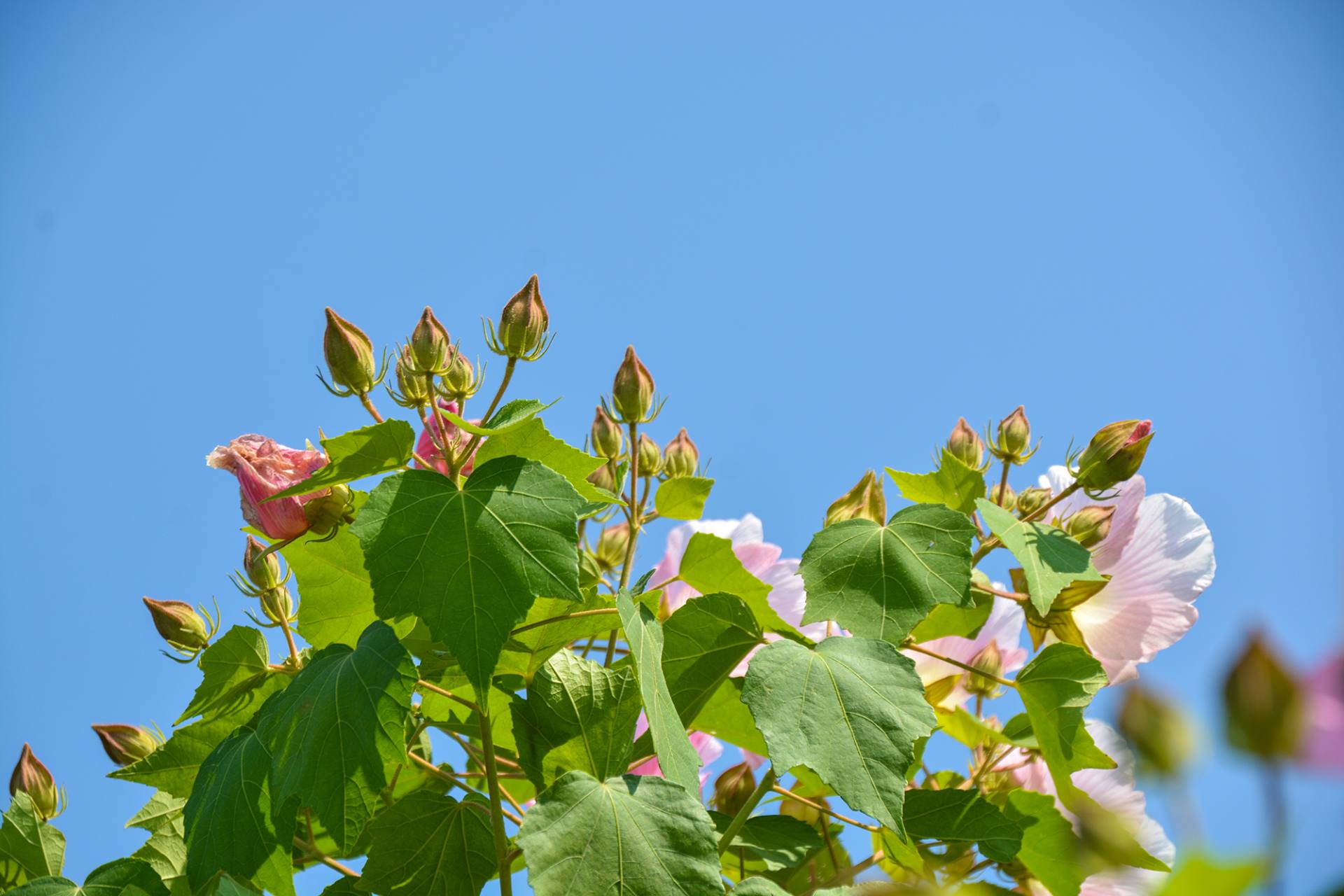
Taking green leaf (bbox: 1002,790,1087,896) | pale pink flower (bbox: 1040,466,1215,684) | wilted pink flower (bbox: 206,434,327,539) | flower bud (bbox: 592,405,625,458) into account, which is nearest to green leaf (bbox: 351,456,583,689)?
wilted pink flower (bbox: 206,434,327,539)

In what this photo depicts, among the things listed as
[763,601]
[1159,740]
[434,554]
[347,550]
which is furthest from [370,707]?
[1159,740]

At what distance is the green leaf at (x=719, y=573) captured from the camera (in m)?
1.26

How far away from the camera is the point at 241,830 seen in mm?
1043

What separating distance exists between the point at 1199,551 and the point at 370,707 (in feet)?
3.47

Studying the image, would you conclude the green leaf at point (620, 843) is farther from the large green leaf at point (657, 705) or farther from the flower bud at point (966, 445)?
the flower bud at point (966, 445)

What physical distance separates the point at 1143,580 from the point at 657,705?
77cm

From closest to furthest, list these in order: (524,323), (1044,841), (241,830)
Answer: (241,830) < (524,323) < (1044,841)

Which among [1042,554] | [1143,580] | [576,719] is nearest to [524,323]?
[576,719]

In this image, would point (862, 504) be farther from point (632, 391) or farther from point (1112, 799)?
point (1112, 799)

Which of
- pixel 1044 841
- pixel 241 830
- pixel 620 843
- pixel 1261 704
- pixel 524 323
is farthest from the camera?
pixel 1044 841

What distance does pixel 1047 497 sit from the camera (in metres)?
1.42

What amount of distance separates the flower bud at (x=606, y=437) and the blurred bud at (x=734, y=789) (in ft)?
1.49

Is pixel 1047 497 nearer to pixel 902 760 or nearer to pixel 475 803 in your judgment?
pixel 902 760

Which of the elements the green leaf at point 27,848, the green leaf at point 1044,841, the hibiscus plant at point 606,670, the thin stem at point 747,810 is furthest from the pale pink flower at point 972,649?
the green leaf at point 27,848
